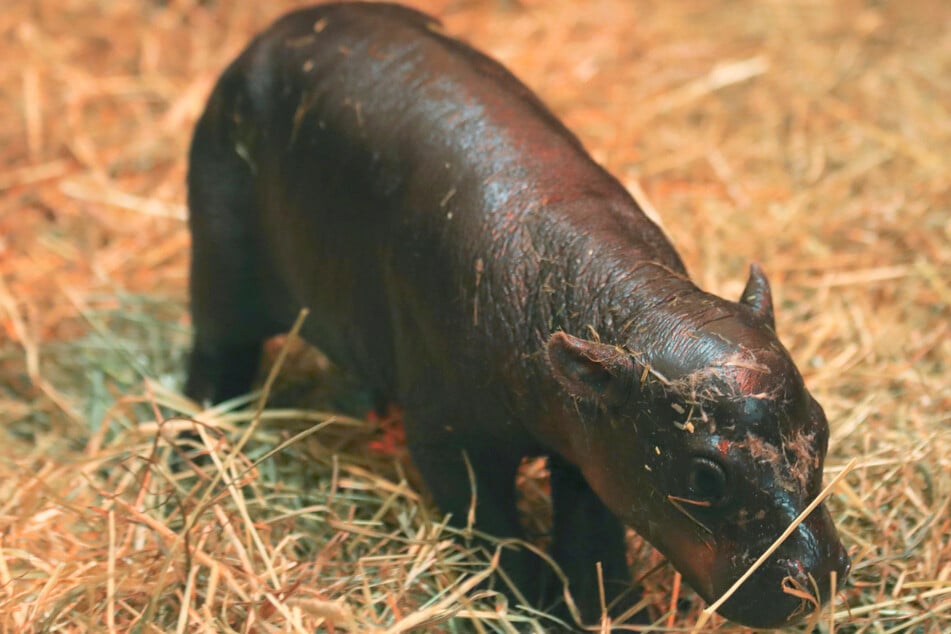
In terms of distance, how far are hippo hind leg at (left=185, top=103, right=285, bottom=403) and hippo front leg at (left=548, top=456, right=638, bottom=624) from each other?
1.28 metres

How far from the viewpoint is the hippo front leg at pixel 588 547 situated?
319cm

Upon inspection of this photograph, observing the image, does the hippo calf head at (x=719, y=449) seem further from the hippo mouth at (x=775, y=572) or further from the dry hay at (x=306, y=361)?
the dry hay at (x=306, y=361)

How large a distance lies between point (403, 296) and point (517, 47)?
353cm

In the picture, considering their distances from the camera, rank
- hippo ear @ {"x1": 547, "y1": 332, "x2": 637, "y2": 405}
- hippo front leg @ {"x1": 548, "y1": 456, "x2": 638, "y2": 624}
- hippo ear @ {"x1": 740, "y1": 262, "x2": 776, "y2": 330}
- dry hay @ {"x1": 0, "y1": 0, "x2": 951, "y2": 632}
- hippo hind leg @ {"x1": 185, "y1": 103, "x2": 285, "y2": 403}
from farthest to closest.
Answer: hippo hind leg @ {"x1": 185, "y1": 103, "x2": 285, "y2": 403}, hippo front leg @ {"x1": 548, "y1": 456, "x2": 638, "y2": 624}, dry hay @ {"x1": 0, "y1": 0, "x2": 951, "y2": 632}, hippo ear @ {"x1": 740, "y1": 262, "x2": 776, "y2": 330}, hippo ear @ {"x1": 547, "y1": 332, "x2": 637, "y2": 405}

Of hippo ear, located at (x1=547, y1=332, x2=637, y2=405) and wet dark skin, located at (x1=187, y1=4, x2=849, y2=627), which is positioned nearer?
wet dark skin, located at (x1=187, y1=4, x2=849, y2=627)

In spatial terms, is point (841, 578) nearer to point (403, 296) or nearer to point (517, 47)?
point (403, 296)

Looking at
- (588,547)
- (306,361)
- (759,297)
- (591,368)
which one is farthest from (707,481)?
(306,361)

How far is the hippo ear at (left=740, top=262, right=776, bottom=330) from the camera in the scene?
279 cm

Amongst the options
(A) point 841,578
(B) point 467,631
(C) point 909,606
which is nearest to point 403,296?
(B) point 467,631

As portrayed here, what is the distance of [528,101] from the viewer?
344cm

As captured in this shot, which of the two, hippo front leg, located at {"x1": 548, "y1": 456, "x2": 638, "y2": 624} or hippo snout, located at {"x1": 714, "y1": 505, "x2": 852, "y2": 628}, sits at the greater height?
hippo snout, located at {"x1": 714, "y1": 505, "x2": 852, "y2": 628}

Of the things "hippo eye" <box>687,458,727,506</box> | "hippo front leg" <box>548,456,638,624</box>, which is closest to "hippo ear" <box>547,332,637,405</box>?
"hippo eye" <box>687,458,727,506</box>

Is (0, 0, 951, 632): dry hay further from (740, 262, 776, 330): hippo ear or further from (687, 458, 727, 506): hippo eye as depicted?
(740, 262, 776, 330): hippo ear

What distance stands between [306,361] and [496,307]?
5.04 feet
